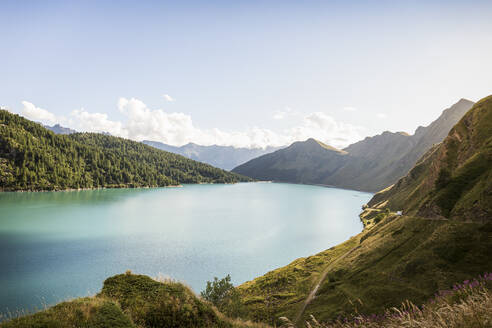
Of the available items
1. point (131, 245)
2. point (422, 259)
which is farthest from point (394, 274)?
point (131, 245)

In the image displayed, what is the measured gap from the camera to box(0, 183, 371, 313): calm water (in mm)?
50312

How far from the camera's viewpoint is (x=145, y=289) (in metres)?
16.8

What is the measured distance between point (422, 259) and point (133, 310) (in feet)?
112

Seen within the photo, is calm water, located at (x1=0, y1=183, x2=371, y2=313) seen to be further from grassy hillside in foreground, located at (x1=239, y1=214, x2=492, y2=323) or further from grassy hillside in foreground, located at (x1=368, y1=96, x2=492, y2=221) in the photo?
grassy hillside in foreground, located at (x1=368, y1=96, x2=492, y2=221)

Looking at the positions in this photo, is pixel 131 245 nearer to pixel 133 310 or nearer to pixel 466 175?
pixel 133 310

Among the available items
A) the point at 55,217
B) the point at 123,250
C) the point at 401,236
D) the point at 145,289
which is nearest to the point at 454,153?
the point at 401,236

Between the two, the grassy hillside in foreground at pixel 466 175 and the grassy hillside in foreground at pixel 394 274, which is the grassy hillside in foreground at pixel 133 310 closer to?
the grassy hillside in foreground at pixel 394 274

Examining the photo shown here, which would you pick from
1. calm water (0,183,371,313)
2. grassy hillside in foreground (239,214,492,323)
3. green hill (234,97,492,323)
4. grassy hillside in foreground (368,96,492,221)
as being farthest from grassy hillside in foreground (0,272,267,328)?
calm water (0,183,371,313)

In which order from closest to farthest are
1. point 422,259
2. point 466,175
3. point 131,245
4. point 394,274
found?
point 422,259 → point 394,274 → point 466,175 → point 131,245

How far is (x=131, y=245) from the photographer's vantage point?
252 feet

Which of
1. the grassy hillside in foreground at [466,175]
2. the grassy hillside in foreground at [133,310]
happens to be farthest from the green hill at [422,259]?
the grassy hillside in foreground at [133,310]

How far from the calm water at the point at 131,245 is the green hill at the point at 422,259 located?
56.3ft

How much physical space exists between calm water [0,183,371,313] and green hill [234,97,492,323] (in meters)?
17.2

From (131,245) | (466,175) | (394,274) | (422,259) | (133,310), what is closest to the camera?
(133,310)
